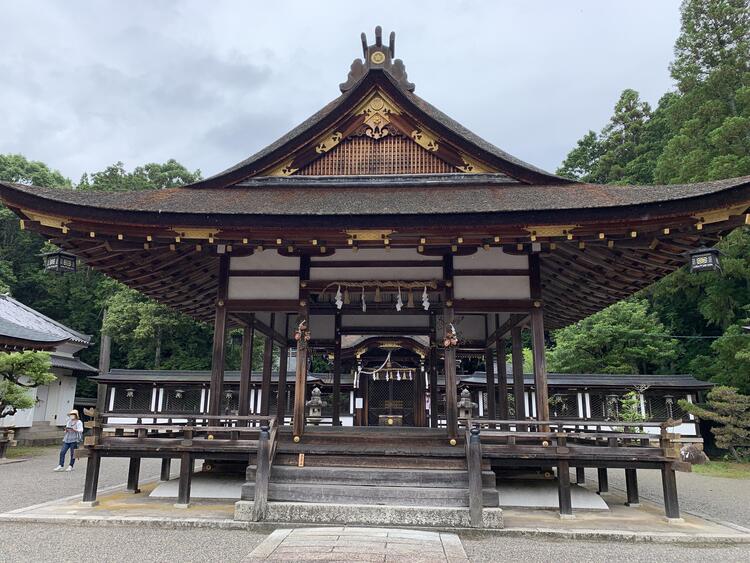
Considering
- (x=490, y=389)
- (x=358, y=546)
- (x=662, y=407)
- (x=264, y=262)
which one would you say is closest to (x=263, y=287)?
(x=264, y=262)

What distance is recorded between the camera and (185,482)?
316 inches

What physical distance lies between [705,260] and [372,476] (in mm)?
5909

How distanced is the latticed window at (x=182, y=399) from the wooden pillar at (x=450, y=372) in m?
20.8

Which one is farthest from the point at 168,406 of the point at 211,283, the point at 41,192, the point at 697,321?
the point at 697,321

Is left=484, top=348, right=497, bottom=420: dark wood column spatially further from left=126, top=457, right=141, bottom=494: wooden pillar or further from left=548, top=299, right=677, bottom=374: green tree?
left=548, top=299, right=677, bottom=374: green tree

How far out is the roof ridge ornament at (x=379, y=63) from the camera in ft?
37.4

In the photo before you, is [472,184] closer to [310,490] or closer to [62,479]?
[310,490]

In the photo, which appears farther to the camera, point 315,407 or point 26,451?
point 26,451

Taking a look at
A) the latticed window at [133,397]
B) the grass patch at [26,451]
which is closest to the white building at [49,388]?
the grass patch at [26,451]

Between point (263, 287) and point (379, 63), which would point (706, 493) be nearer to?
point (263, 287)

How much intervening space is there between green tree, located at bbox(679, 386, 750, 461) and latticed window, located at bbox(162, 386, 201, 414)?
2309 centimetres

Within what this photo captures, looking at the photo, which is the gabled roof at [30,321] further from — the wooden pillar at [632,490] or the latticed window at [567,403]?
the latticed window at [567,403]

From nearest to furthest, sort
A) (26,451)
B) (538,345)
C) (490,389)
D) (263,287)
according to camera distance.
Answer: (538,345), (263,287), (490,389), (26,451)

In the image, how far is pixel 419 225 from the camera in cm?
782
